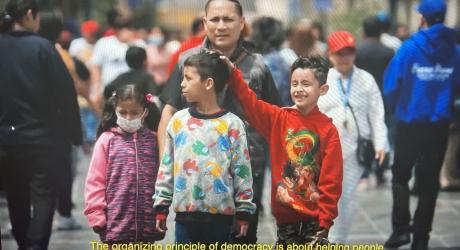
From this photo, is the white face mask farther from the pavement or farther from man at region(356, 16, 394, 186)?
man at region(356, 16, 394, 186)

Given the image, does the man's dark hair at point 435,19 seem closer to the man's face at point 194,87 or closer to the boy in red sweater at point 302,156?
the boy in red sweater at point 302,156

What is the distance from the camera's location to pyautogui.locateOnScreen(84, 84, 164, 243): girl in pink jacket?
6.62 meters

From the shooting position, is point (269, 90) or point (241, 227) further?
point (269, 90)

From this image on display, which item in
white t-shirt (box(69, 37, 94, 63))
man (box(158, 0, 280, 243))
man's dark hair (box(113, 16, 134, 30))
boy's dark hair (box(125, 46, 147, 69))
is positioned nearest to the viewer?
man (box(158, 0, 280, 243))

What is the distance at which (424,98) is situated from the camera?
8695 mm

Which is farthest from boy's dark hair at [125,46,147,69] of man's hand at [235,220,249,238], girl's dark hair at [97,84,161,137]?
man's hand at [235,220,249,238]

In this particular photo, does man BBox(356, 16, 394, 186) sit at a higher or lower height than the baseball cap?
lower

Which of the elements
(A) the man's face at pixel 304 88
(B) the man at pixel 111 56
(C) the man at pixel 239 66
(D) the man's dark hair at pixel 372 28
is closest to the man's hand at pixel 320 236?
(C) the man at pixel 239 66

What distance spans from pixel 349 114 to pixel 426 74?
707mm

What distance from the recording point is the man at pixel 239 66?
668cm

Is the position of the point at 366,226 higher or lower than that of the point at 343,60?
lower

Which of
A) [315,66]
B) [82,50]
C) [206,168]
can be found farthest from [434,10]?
[82,50]

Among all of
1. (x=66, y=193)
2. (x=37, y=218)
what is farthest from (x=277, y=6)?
(x=37, y=218)

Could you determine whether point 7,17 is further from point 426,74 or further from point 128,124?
point 426,74
